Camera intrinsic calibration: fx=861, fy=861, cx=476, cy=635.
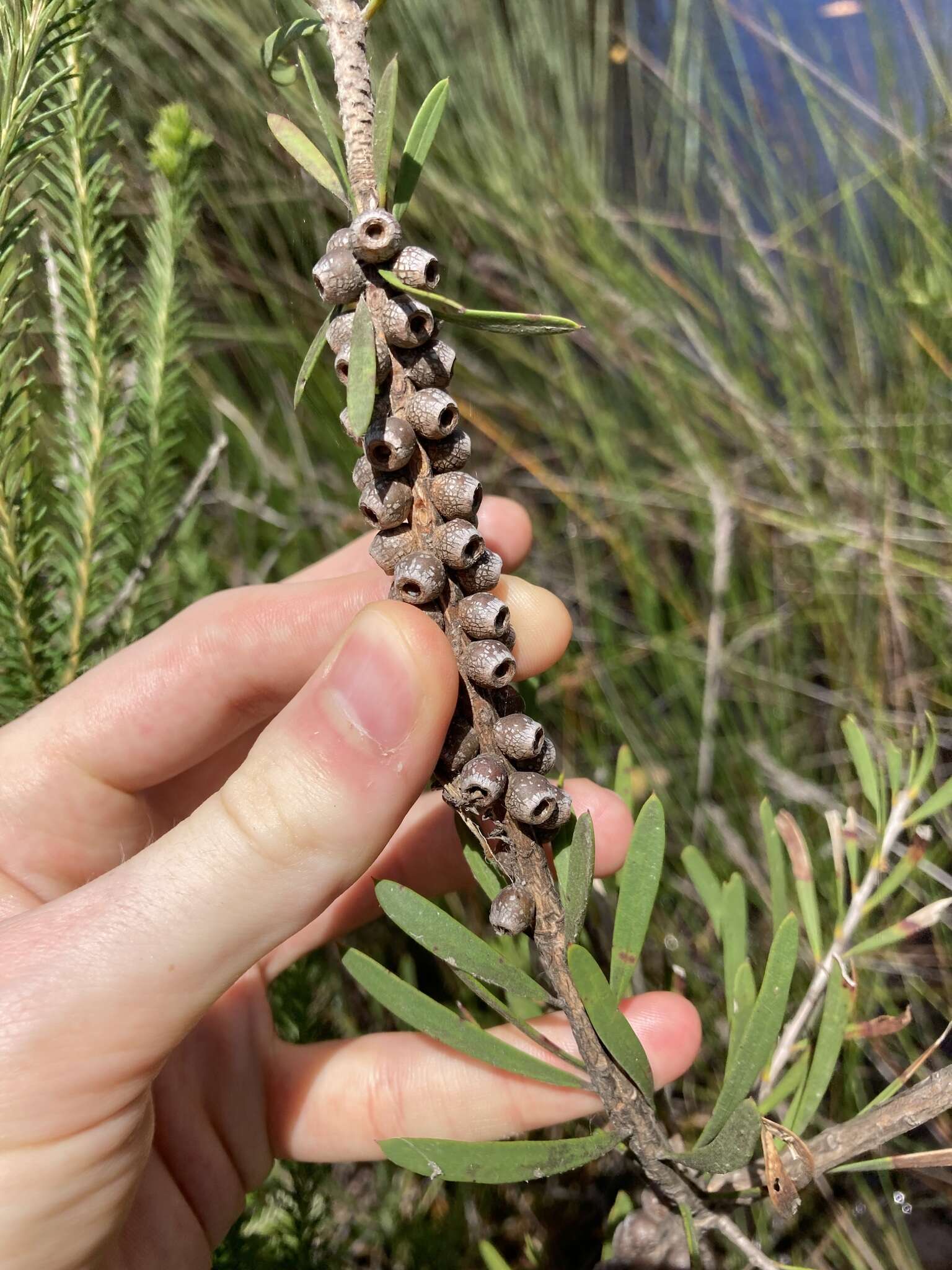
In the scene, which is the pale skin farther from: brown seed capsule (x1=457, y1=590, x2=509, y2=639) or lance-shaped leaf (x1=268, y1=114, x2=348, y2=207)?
lance-shaped leaf (x1=268, y1=114, x2=348, y2=207)

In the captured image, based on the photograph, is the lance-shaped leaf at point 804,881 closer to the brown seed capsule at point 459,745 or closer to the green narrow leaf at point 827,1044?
the green narrow leaf at point 827,1044

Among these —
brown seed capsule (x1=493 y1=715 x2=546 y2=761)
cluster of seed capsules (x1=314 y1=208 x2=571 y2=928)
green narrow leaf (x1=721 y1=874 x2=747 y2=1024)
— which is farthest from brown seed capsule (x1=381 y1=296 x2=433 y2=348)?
green narrow leaf (x1=721 y1=874 x2=747 y2=1024)

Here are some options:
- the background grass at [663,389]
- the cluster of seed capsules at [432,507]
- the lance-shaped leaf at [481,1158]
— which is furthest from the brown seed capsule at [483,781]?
the background grass at [663,389]

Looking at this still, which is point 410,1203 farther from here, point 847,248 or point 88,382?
point 847,248

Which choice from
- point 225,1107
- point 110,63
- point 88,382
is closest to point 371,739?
point 88,382

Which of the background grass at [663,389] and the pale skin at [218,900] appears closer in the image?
the pale skin at [218,900]
